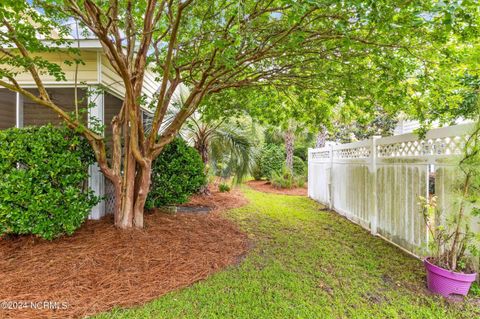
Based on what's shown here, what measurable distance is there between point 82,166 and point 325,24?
4.01 meters

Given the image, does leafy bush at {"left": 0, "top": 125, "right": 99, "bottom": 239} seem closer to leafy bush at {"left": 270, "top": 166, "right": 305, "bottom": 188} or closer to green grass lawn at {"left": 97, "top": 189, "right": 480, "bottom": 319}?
green grass lawn at {"left": 97, "top": 189, "right": 480, "bottom": 319}

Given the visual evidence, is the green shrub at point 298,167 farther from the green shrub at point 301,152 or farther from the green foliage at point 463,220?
the green foliage at point 463,220

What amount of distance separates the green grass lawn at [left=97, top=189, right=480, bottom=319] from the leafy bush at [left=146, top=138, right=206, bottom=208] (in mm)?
1718

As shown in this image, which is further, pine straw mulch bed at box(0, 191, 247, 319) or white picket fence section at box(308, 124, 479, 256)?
white picket fence section at box(308, 124, 479, 256)

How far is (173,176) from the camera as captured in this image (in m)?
5.14

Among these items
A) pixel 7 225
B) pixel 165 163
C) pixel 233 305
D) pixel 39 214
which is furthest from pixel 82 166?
pixel 233 305

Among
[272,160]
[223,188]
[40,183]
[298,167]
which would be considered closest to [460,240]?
[40,183]

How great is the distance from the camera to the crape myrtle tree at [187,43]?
306 cm

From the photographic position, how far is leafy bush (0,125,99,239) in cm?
342

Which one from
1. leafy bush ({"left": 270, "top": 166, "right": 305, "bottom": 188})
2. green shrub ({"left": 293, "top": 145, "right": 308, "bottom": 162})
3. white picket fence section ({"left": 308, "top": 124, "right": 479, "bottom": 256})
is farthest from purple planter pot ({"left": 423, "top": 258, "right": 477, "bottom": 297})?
green shrub ({"left": 293, "top": 145, "right": 308, "bottom": 162})

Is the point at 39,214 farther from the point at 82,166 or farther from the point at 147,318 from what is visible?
the point at 147,318

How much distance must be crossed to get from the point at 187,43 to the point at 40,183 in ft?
9.61

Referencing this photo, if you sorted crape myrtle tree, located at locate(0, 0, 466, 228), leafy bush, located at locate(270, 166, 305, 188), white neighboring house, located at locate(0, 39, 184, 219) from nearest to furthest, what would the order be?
crape myrtle tree, located at locate(0, 0, 466, 228) < white neighboring house, located at locate(0, 39, 184, 219) < leafy bush, located at locate(270, 166, 305, 188)

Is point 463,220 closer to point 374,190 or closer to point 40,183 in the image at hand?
point 374,190
